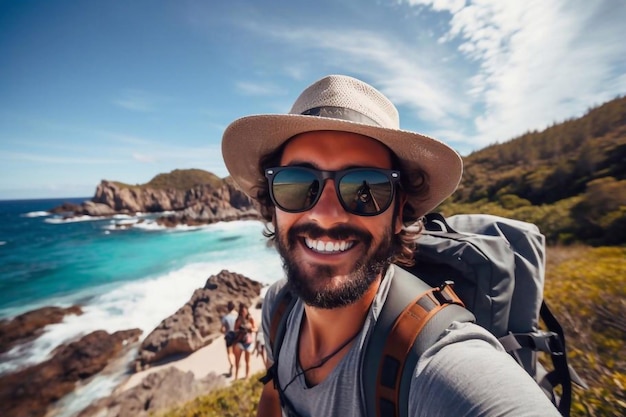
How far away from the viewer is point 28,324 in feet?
52.3

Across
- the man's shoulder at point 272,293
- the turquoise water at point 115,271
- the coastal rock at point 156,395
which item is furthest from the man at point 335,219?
the coastal rock at point 156,395

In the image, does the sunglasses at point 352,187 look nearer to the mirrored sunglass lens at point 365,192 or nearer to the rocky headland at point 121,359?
the mirrored sunglass lens at point 365,192

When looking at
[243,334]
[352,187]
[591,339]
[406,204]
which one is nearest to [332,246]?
[352,187]

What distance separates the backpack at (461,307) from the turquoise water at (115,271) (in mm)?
Result: 1566

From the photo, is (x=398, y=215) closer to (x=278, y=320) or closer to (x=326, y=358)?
(x=326, y=358)

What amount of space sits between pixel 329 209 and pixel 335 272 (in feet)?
1.23

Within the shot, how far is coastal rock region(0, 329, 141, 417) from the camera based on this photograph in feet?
31.9

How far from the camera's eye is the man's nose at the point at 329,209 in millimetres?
1674

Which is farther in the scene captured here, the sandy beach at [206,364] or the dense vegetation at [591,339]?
the sandy beach at [206,364]

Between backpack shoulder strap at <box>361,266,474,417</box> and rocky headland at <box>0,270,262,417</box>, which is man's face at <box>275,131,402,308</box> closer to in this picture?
backpack shoulder strap at <box>361,266,474,417</box>

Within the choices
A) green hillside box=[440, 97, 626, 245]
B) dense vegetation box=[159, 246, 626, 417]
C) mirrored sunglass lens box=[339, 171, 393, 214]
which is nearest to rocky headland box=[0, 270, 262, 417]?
dense vegetation box=[159, 246, 626, 417]

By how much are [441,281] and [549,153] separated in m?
38.8

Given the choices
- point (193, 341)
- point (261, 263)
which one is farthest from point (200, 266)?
point (193, 341)

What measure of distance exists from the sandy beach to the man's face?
932 cm
